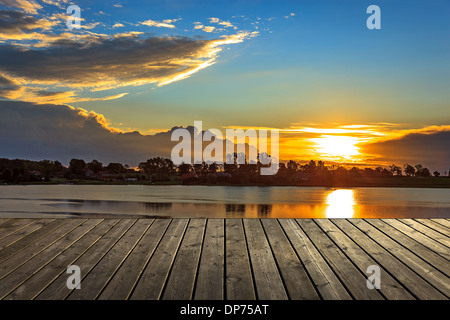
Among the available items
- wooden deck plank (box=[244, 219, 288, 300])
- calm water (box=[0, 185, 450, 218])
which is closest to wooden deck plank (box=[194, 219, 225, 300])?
wooden deck plank (box=[244, 219, 288, 300])

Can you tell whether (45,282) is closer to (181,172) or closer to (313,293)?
(313,293)

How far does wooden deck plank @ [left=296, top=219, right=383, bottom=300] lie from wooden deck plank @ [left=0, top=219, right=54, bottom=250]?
11.1 ft

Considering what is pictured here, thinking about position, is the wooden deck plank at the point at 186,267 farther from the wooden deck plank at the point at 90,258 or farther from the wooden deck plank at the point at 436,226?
the wooden deck plank at the point at 436,226

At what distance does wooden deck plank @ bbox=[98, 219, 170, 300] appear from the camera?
3.03 metres

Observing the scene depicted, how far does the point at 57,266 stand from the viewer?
363 centimetres

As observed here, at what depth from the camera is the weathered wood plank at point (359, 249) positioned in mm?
3121

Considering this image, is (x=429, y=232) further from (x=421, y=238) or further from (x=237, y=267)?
(x=237, y=267)

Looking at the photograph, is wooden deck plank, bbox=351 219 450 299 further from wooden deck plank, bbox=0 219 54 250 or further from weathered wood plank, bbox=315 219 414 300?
wooden deck plank, bbox=0 219 54 250

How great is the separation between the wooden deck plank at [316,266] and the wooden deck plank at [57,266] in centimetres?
223

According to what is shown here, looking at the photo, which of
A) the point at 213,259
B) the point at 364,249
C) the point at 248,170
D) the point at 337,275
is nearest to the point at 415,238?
the point at 364,249

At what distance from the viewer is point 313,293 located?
3053 mm

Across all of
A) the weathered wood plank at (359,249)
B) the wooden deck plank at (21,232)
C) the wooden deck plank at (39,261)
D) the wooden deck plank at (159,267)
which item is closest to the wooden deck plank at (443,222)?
the weathered wood plank at (359,249)

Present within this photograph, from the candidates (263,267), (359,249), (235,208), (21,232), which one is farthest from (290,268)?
(235,208)
